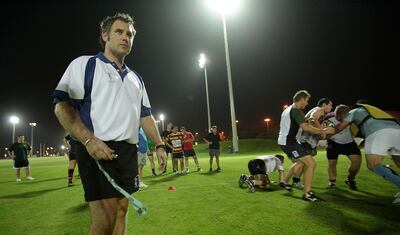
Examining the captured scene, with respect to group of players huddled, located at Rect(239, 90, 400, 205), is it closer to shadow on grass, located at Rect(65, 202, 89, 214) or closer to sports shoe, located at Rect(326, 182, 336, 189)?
sports shoe, located at Rect(326, 182, 336, 189)

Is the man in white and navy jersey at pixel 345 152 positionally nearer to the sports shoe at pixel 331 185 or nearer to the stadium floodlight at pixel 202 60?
the sports shoe at pixel 331 185

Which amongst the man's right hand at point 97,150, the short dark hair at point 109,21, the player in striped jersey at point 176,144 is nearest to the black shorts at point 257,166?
the player in striped jersey at point 176,144

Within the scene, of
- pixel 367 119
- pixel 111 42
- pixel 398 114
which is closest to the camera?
pixel 111 42

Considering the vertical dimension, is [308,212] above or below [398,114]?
below

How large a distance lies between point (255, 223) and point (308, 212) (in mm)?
1278

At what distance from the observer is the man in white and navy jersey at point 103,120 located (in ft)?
7.88

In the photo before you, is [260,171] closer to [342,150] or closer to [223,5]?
[342,150]

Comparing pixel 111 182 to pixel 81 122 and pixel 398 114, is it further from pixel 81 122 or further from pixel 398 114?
pixel 398 114

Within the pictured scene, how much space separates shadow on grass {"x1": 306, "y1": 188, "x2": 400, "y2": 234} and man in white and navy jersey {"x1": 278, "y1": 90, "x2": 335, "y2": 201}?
2.02ft

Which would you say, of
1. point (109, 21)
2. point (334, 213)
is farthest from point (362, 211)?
point (109, 21)

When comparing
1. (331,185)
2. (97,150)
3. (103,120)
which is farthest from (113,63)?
(331,185)

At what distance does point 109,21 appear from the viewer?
9.65 ft

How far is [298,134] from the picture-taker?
7.46 metres

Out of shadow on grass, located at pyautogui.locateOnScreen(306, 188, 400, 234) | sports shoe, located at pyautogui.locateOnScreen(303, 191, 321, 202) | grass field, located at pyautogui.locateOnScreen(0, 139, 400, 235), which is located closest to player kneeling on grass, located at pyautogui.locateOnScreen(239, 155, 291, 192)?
grass field, located at pyautogui.locateOnScreen(0, 139, 400, 235)
